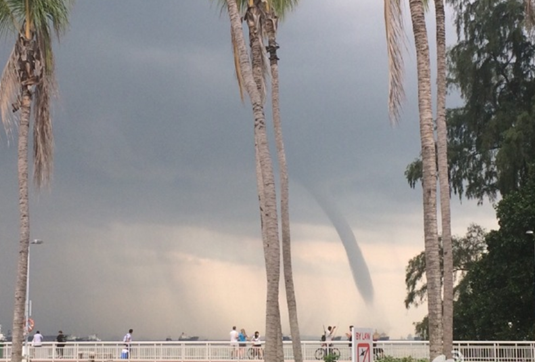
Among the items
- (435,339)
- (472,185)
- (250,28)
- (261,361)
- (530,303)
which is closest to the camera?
(435,339)

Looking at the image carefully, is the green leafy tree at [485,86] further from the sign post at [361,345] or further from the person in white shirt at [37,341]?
the sign post at [361,345]

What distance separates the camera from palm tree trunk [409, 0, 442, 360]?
22.3 m

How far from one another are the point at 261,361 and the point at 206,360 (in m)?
3.69

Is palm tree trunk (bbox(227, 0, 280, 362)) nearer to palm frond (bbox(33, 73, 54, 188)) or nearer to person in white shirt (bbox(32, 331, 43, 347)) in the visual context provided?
palm frond (bbox(33, 73, 54, 188))

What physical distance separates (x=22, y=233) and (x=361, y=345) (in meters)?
15.6

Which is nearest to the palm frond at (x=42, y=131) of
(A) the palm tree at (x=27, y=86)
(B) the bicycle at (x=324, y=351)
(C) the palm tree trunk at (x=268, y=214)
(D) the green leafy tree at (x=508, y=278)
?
(A) the palm tree at (x=27, y=86)

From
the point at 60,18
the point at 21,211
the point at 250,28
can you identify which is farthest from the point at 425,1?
the point at 21,211

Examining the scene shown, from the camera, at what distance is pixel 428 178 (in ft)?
76.9

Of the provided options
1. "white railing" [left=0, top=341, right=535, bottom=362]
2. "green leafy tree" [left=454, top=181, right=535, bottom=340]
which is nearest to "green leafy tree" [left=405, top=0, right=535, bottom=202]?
"green leafy tree" [left=454, top=181, right=535, bottom=340]

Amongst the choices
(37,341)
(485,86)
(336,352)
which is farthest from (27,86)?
(485,86)

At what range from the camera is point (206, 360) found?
1805 inches

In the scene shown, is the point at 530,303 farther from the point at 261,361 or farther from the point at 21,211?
the point at 21,211

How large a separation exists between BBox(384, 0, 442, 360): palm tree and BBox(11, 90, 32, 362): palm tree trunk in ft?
43.1

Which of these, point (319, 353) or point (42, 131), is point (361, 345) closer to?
point (42, 131)
